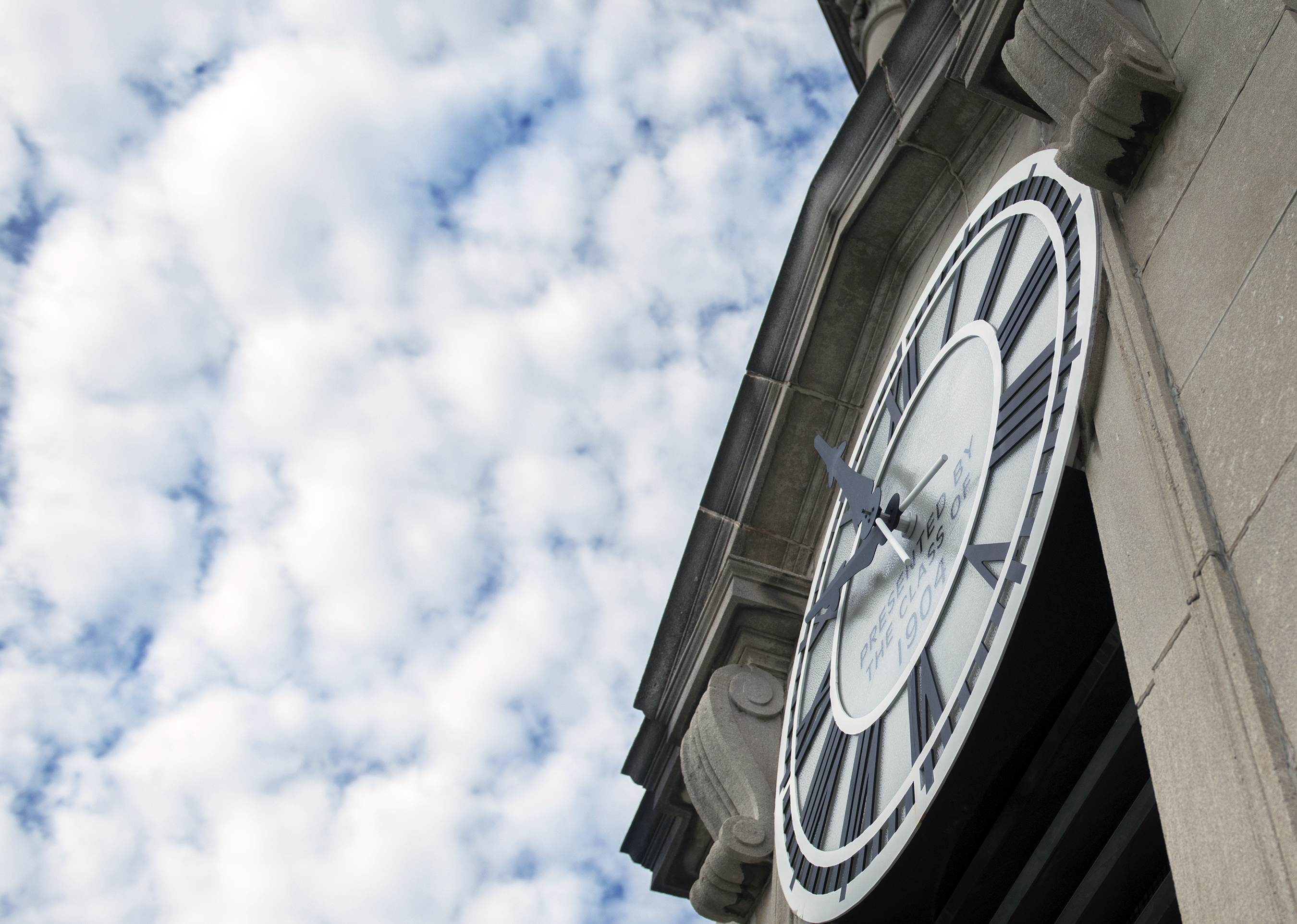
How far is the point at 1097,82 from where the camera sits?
273cm

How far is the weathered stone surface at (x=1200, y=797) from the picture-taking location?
1729mm

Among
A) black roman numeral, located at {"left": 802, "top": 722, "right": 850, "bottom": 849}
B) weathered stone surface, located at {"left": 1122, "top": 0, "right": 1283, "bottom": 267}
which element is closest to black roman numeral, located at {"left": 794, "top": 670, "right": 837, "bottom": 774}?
black roman numeral, located at {"left": 802, "top": 722, "right": 850, "bottom": 849}

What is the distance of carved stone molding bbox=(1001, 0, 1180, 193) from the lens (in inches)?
106

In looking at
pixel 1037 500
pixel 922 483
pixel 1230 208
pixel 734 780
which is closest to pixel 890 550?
pixel 922 483

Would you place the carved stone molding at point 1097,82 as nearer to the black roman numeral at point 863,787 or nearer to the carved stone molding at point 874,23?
the black roman numeral at point 863,787

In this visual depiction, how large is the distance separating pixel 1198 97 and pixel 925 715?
163 centimetres

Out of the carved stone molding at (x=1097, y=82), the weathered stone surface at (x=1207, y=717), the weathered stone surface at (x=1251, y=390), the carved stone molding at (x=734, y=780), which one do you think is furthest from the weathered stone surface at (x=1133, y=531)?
the carved stone molding at (x=734, y=780)

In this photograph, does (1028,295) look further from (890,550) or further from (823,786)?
(823,786)

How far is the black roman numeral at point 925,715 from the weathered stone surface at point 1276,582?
111 centimetres

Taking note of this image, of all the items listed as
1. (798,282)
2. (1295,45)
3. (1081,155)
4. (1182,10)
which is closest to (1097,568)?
(1081,155)

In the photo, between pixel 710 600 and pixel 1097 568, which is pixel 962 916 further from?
pixel 710 600

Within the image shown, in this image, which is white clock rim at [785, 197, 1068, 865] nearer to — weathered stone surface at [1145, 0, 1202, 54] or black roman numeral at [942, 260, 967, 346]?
black roman numeral at [942, 260, 967, 346]

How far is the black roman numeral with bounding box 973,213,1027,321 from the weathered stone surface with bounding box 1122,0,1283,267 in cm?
80

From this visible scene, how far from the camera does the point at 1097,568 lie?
2725 millimetres
